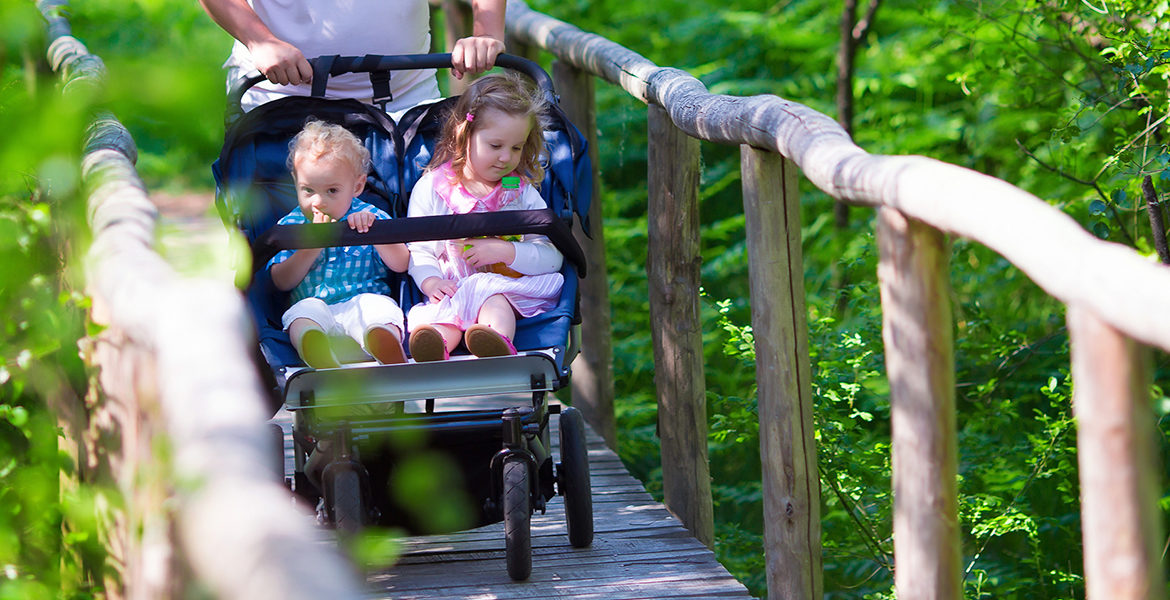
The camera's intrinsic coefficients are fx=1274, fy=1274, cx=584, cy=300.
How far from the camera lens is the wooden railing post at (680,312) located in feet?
12.2

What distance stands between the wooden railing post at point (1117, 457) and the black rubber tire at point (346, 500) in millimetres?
1808

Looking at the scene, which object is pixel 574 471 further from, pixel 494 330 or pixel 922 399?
pixel 922 399

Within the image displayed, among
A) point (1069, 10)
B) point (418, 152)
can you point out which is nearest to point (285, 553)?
point (418, 152)

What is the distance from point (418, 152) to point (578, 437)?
0.98m

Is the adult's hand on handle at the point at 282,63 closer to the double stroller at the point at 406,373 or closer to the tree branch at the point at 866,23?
the double stroller at the point at 406,373

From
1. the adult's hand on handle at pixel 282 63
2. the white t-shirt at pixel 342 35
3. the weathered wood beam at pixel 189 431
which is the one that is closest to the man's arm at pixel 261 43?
the adult's hand on handle at pixel 282 63

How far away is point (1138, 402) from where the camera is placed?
1.43 meters

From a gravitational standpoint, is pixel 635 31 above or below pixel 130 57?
above

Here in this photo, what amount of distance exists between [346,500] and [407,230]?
635 millimetres

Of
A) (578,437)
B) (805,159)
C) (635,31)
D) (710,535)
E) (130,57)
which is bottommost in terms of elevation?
(710,535)

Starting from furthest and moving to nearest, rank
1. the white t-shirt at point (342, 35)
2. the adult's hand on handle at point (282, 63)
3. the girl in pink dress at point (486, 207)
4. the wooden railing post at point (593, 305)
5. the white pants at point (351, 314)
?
the wooden railing post at point (593, 305), the white t-shirt at point (342, 35), the adult's hand on handle at point (282, 63), the girl in pink dress at point (486, 207), the white pants at point (351, 314)

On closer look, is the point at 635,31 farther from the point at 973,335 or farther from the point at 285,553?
the point at 285,553

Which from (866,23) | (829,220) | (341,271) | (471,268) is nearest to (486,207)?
(471,268)

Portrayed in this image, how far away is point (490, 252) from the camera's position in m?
3.29
